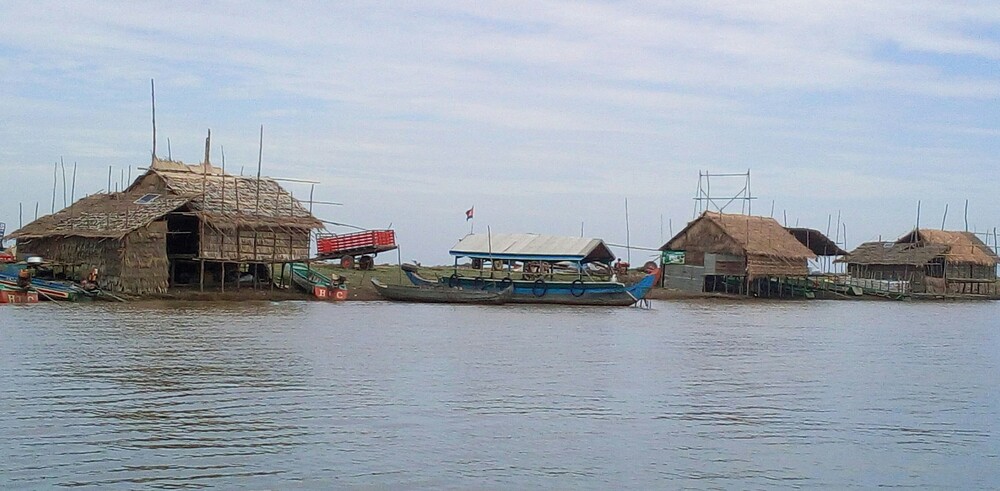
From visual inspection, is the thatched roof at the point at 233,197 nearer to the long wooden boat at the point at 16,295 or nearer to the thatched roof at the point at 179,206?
the thatched roof at the point at 179,206

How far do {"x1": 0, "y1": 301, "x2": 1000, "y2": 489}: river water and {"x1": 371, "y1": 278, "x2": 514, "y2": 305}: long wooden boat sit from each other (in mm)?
9059

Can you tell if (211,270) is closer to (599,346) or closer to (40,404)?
(599,346)

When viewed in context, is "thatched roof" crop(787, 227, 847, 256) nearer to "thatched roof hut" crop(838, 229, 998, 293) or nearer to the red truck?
"thatched roof hut" crop(838, 229, 998, 293)

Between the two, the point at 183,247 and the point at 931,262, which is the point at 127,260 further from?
the point at 931,262

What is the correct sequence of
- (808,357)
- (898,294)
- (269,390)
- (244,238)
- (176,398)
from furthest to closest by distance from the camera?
(898,294) < (244,238) < (808,357) < (269,390) < (176,398)

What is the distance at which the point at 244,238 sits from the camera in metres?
31.4

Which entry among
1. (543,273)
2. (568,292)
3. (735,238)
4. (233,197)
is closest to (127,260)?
(233,197)

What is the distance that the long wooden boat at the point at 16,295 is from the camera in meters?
26.7

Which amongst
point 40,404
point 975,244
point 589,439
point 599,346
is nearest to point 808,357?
point 599,346

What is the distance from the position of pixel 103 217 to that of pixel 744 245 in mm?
23262

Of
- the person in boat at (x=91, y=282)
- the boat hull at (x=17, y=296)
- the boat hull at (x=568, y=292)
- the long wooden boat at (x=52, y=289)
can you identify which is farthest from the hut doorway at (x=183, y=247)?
the boat hull at (x=568, y=292)

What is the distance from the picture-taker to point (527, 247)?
37.3 m

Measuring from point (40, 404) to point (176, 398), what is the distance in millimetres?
1470

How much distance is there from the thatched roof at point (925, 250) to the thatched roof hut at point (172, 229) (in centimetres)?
2943
